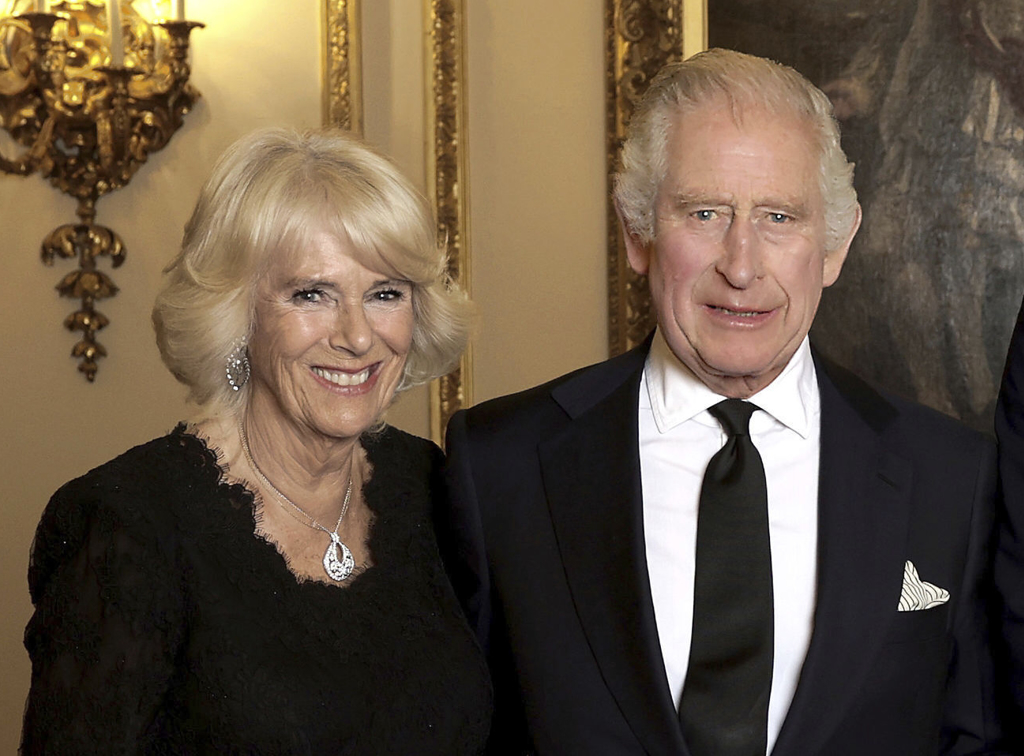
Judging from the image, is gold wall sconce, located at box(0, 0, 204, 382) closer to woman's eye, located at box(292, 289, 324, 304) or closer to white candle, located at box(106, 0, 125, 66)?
white candle, located at box(106, 0, 125, 66)

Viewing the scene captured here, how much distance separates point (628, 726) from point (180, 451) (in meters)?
0.88

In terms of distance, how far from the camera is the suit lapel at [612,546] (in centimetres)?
190

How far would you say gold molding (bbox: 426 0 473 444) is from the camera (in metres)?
4.13

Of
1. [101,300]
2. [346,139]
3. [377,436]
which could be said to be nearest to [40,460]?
[101,300]

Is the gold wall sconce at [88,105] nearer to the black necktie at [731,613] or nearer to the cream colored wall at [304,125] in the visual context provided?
the cream colored wall at [304,125]

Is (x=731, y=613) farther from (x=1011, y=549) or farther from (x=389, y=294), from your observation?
(x=389, y=294)

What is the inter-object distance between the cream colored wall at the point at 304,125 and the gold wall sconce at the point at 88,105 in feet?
0.19

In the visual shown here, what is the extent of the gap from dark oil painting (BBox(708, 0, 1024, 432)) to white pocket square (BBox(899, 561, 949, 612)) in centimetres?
153

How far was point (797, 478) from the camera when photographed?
2.05 metres

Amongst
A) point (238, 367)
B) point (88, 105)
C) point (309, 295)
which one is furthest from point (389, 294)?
point (88, 105)

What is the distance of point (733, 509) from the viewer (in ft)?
6.49

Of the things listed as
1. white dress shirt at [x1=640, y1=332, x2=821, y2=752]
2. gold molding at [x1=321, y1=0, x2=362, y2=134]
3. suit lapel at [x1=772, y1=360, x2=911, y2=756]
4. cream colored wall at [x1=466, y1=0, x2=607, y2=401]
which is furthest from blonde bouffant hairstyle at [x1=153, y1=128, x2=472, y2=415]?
gold molding at [x1=321, y1=0, x2=362, y2=134]

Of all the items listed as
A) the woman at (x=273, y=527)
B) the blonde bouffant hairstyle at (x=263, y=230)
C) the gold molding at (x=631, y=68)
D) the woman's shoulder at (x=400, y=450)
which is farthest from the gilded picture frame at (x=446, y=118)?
the blonde bouffant hairstyle at (x=263, y=230)

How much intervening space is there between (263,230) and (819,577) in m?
1.07
